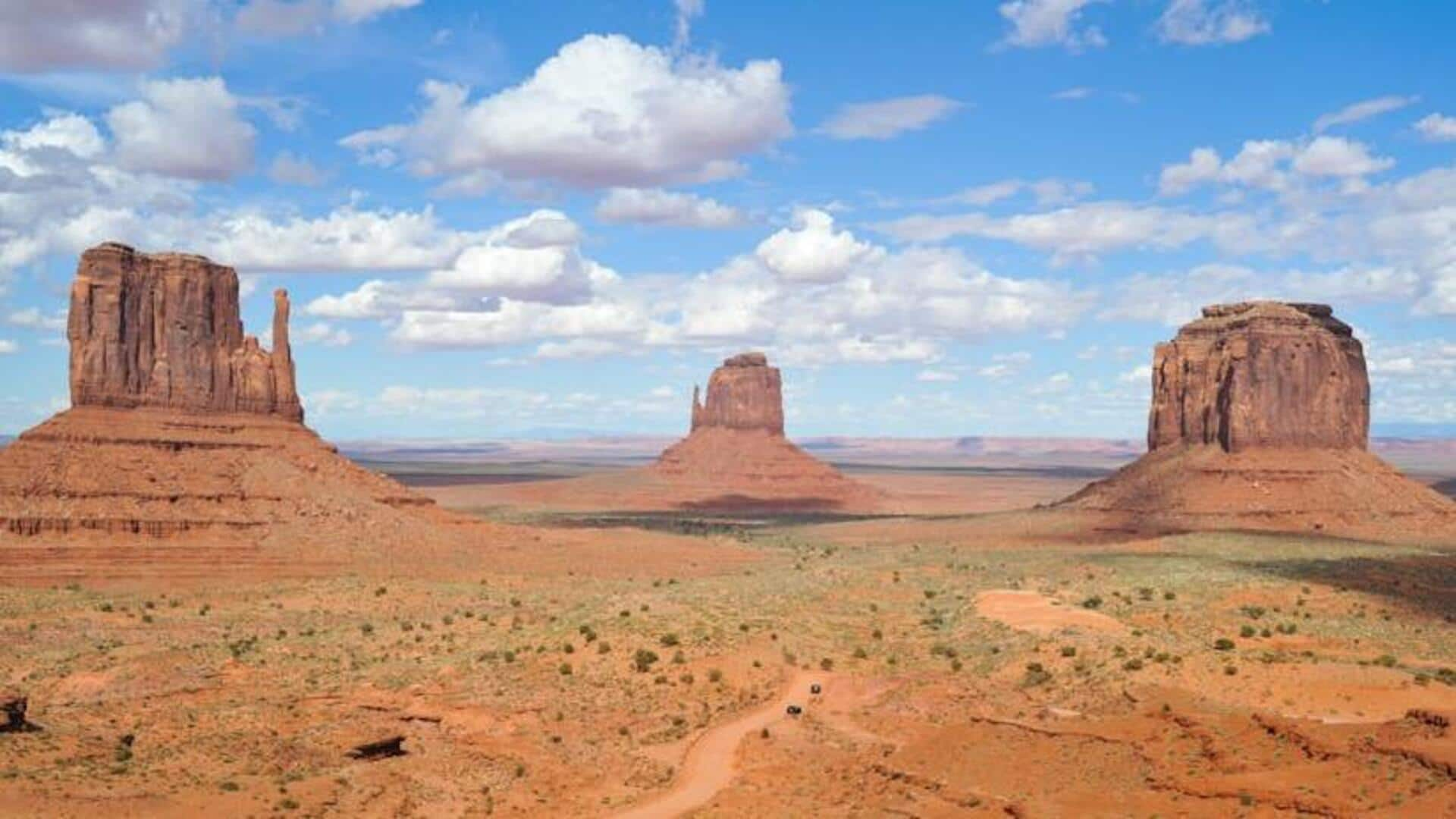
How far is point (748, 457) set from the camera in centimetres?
18712

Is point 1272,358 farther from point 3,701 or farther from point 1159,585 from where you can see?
point 3,701

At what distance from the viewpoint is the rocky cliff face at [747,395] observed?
18850 centimetres

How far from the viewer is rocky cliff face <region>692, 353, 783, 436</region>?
188 m

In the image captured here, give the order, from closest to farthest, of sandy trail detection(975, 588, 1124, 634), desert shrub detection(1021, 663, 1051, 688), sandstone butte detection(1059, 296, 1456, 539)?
1. desert shrub detection(1021, 663, 1051, 688)
2. sandy trail detection(975, 588, 1124, 634)
3. sandstone butte detection(1059, 296, 1456, 539)

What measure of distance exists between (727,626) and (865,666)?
6.04 metres

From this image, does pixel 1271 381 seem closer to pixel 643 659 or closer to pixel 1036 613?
pixel 1036 613

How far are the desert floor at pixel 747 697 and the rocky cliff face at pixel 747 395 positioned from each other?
119764mm

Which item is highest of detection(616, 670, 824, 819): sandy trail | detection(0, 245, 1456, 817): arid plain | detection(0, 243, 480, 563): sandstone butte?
detection(0, 243, 480, 563): sandstone butte

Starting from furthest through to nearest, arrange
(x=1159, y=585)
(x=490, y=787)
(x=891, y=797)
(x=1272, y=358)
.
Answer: (x=1272, y=358), (x=1159, y=585), (x=490, y=787), (x=891, y=797)

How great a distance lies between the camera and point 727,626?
154ft

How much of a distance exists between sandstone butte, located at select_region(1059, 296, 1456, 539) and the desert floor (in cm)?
3542

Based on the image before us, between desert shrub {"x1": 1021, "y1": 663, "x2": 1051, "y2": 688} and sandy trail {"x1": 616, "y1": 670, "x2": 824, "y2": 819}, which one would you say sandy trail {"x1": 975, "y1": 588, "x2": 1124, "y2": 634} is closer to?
desert shrub {"x1": 1021, "y1": 663, "x2": 1051, "y2": 688}

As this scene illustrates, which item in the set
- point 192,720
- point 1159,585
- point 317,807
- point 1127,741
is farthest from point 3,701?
point 1159,585

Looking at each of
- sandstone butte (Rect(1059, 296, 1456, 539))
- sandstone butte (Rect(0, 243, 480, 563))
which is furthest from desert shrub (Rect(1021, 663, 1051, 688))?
sandstone butte (Rect(1059, 296, 1456, 539))
